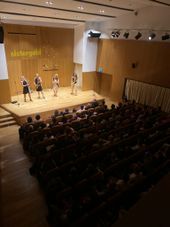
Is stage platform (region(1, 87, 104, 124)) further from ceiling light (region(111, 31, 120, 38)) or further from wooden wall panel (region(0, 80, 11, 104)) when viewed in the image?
ceiling light (region(111, 31, 120, 38))

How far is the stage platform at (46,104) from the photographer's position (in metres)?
9.37

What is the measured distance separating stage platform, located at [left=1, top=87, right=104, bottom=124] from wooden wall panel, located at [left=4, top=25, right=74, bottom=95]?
119cm

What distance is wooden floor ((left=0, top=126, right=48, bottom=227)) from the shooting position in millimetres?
4434

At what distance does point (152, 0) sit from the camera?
7.93 m

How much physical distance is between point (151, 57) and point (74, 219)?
9.14 metres

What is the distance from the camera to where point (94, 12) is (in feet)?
32.9

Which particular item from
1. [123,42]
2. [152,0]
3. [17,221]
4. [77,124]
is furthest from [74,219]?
[123,42]

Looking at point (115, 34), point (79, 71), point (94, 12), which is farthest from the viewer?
point (79, 71)

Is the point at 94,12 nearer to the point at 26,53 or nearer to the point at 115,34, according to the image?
the point at 115,34

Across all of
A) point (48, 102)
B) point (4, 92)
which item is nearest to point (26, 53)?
point (4, 92)

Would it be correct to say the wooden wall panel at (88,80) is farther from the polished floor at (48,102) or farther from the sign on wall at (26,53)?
the sign on wall at (26,53)

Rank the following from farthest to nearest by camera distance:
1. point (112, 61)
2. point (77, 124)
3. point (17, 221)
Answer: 1. point (112, 61)
2. point (77, 124)
3. point (17, 221)

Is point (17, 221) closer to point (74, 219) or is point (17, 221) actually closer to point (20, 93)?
point (74, 219)

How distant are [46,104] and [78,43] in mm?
5170
